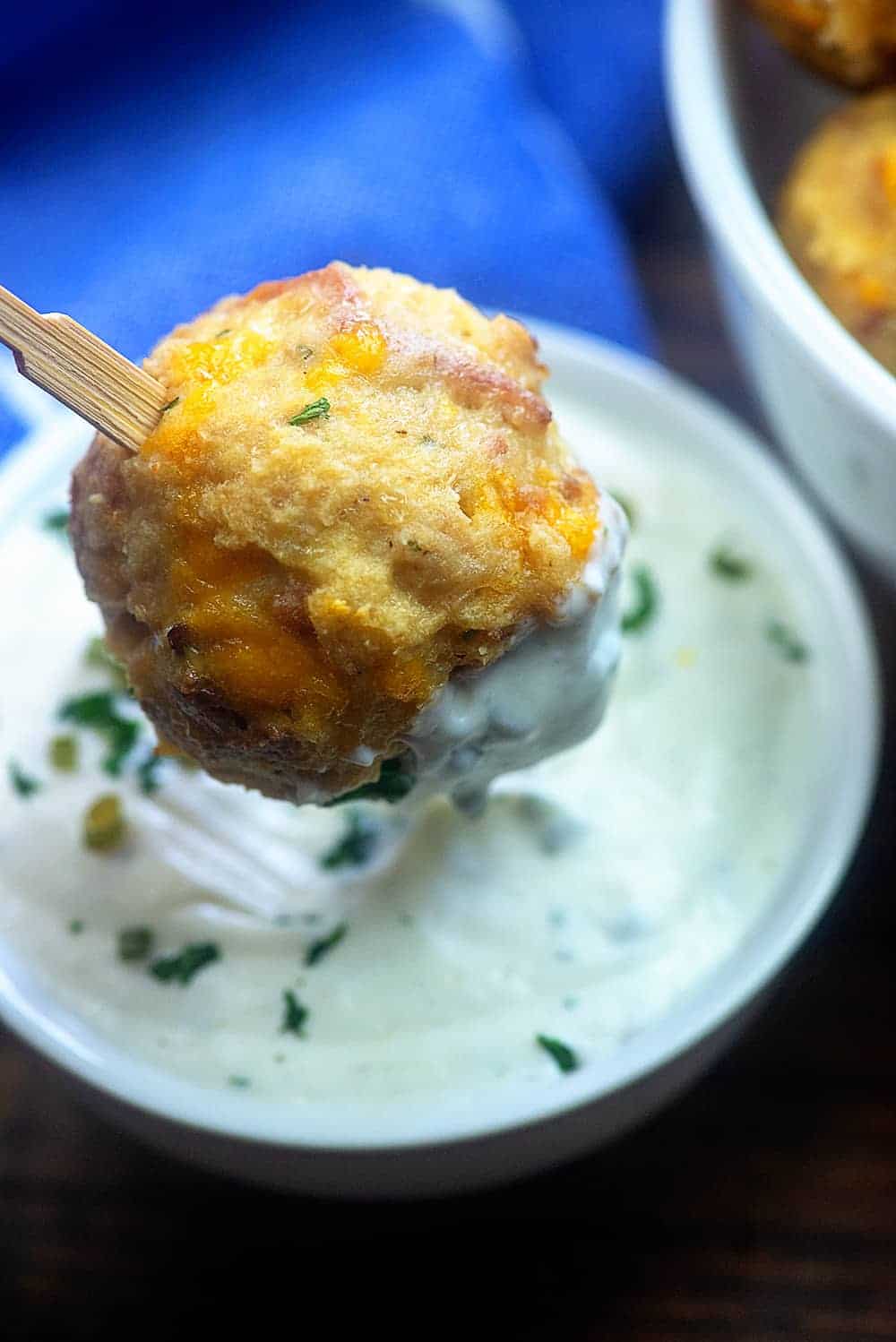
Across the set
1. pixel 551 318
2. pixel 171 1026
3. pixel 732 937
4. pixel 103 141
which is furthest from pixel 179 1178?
pixel 103 141

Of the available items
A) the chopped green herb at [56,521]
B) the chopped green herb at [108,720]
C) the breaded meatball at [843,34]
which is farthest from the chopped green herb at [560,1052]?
the breaded meatball at [843,34]

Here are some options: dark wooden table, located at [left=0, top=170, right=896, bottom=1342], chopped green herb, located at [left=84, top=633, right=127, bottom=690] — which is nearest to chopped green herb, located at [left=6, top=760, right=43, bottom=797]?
chopped green herb, located at [left=84, top=633, right=127, bottom=690]

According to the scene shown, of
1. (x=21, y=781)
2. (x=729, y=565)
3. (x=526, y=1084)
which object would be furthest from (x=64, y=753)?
(x=729, y=565)

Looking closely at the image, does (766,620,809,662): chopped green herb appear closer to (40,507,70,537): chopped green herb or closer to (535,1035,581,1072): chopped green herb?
(535,1035,581,1072): chopped green herb

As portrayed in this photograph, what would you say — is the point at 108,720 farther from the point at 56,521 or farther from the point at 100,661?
the point at 56,521

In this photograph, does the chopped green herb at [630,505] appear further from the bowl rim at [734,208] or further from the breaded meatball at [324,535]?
the breaded meatball at [324,535]

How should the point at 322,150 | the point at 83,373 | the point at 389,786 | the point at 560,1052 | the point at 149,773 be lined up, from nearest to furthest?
the point at 83,373, the point at 389,786, the point at 560,1052, the point at 149,773, the point at 322,150
